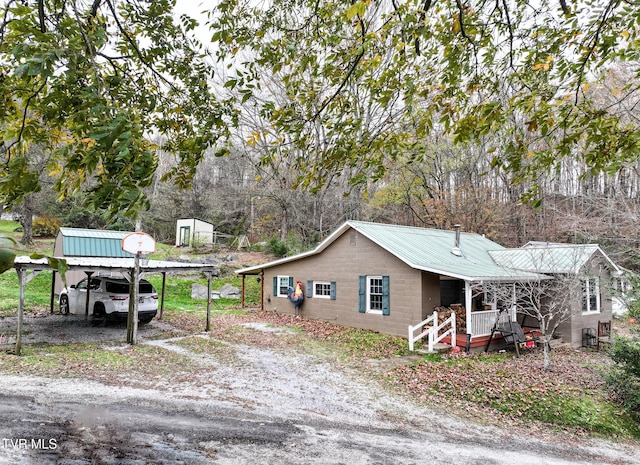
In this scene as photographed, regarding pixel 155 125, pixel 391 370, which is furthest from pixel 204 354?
pixel 155 125

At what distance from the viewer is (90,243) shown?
60.8ft

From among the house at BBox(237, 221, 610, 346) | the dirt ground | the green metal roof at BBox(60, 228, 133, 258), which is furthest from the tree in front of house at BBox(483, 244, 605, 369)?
the green metal roof at BBox(60, 228, 133, 258)

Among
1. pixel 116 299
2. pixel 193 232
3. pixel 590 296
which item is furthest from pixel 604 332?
pixel 193 232

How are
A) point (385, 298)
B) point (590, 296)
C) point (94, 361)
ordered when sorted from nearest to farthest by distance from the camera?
point (94, 361), point (385, 298), point (590, 296)

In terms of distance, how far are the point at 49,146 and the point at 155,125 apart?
1.18 m

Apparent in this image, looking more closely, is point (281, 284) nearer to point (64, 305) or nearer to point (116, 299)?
point (116, 299)

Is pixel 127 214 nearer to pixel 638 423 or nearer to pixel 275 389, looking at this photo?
pixel 275 389

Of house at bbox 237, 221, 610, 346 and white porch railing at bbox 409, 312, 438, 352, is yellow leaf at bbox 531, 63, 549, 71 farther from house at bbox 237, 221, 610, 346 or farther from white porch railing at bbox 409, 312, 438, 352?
white porch railing at bbox 409, 312, 438, 352

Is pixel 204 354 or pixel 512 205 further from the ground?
pixel 512 205

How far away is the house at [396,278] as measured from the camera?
1344cm

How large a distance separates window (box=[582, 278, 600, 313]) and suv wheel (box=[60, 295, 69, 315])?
63.3 ft

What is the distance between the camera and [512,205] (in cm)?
2545

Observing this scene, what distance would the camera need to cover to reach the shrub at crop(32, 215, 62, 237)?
101ft

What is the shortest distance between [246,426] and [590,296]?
15.7m
